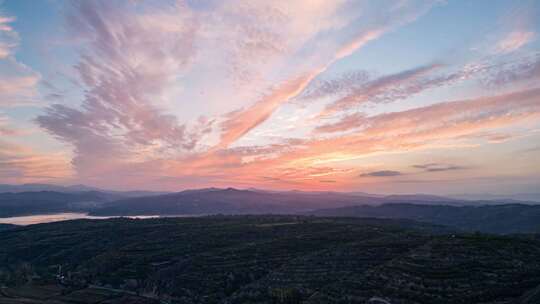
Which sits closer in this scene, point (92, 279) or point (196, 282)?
point (196, 282)

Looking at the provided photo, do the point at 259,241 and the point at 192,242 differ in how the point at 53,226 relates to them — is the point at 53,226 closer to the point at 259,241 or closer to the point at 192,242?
the point at 192,242

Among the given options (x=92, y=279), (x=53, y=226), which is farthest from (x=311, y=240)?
(x=53, y=226)

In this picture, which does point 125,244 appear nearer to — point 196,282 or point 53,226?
point 196,282

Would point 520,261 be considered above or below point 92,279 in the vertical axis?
above

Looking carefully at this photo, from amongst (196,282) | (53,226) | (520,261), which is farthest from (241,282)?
(53,226)

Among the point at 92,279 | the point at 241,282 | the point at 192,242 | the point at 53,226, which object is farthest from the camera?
the point at 53,226

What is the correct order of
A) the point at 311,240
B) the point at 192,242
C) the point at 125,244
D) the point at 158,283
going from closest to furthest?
the point at 158,283 < the point at 311,240 < the point at 192,242 < the point at 125,244
